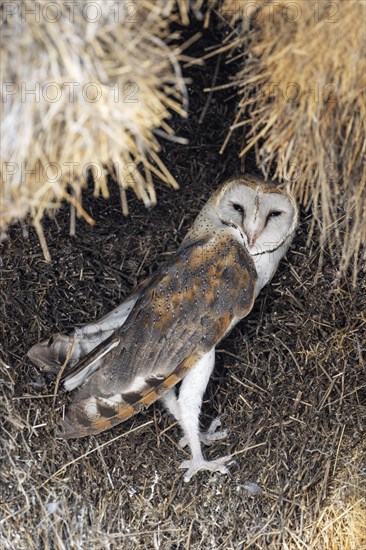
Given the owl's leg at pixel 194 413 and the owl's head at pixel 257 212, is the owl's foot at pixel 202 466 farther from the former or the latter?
the owl's head at pixel 257 212

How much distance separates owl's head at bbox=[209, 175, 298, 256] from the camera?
8.34 feet

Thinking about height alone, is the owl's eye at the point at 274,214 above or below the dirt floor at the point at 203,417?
above

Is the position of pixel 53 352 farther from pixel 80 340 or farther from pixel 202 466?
pixel 202 466

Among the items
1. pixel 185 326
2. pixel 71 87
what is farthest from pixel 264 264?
pixel 71 87

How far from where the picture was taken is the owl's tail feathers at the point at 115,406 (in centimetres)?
239

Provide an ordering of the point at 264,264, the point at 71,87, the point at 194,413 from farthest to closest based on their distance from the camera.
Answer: the point at 264,264
the point at 194,413
the point at 71,87

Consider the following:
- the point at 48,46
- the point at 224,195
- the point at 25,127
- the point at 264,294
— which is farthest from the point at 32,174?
the point at 264,294

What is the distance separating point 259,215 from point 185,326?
39 centimetres

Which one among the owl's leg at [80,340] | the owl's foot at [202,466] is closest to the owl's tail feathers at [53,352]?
the owl's leg at [80,340]

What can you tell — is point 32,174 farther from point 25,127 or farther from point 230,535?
point 230,535

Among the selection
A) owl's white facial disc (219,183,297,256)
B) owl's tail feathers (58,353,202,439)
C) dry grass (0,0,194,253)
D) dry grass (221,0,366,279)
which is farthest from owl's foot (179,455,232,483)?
dry grass (0,0,194,253)

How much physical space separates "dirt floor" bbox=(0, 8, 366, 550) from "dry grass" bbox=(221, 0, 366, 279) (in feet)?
1.60

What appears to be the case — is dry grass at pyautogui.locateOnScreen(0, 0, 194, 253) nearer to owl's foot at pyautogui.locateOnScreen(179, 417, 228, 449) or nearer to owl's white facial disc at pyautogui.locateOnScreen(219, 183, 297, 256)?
owl's white facial disc at pyautogui.locateOnScreen(219, 183, 297, 256)

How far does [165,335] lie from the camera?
7.96 feet
